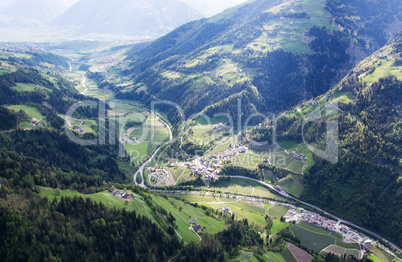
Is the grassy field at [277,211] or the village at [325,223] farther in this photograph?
the grassy field at [277,211]

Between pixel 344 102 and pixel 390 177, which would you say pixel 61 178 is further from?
pixel 344 102

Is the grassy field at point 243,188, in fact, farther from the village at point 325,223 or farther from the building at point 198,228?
the building at point 198,228

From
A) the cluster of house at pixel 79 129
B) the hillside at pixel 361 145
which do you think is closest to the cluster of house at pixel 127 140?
the cluster of house at pixel 79 129

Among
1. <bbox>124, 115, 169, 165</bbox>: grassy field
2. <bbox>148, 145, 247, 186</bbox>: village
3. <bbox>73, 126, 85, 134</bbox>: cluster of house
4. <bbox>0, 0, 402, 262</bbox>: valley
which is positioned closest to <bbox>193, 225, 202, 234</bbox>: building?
<bbox>0, 0, 402, 262</bbox>: valley

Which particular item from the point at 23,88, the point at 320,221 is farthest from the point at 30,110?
the point at 320,221

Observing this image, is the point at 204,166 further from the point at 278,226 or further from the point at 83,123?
the point at 83,123

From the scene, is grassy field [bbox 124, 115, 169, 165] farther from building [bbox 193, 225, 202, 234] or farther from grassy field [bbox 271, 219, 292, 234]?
grassy field [bbox 271, 219, 292, 234]
